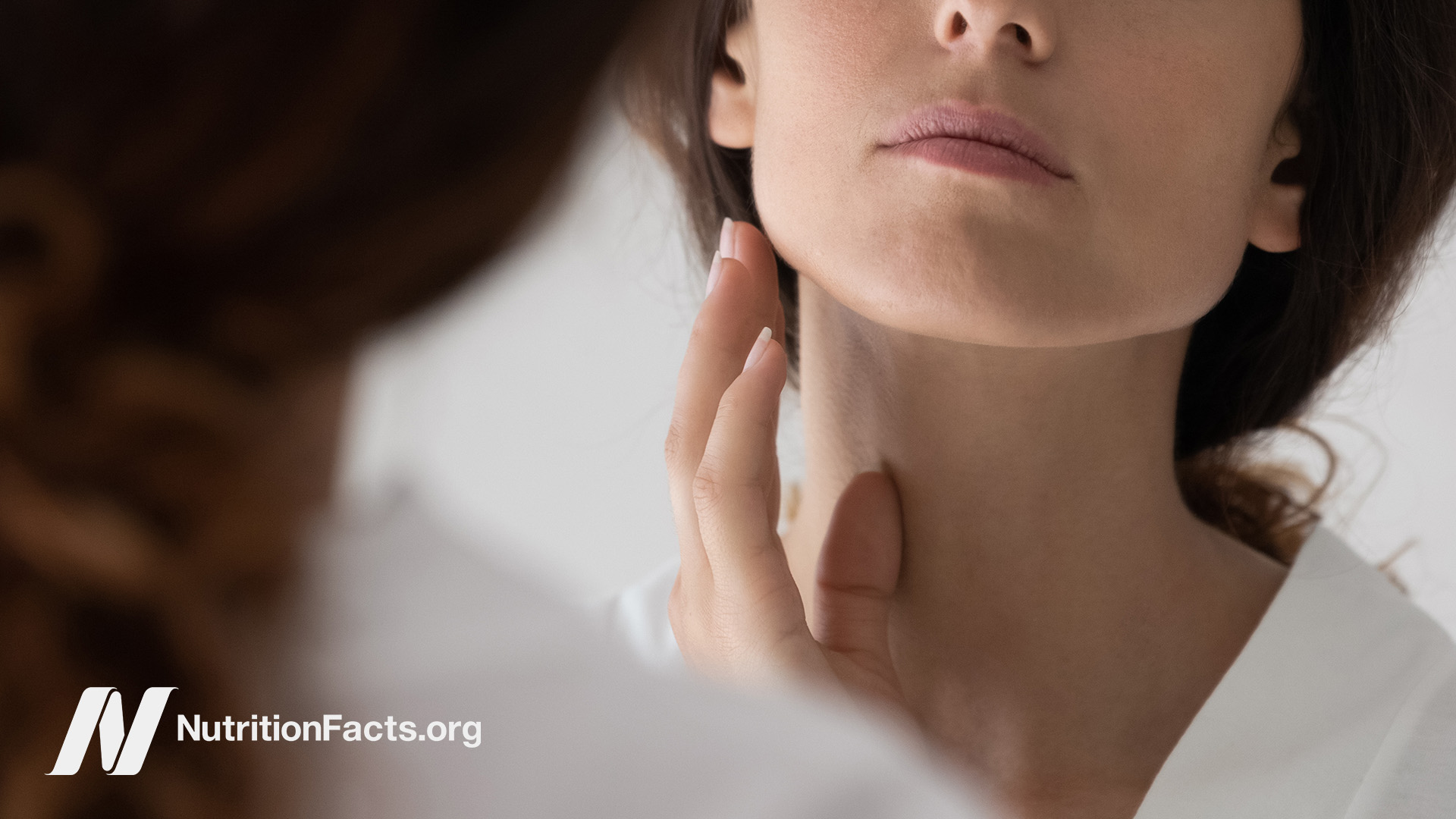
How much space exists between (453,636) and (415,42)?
9.1 inches

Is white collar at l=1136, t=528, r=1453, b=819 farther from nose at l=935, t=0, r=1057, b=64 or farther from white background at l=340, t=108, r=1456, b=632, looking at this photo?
nose at l=935, t=0, r=1057, b=64

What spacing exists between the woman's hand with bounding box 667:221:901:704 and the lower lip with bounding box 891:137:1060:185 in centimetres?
19

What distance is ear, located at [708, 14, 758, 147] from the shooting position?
1.14 meters

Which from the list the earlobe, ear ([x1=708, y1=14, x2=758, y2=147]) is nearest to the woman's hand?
ear ([x1=708, y1=14, x2=758, y2=147])

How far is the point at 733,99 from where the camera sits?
1165 millimetres

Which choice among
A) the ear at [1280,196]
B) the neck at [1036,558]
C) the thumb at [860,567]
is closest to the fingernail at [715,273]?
the neck at [1036,558]

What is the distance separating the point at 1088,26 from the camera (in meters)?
0.91

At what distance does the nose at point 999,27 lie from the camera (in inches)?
34.6

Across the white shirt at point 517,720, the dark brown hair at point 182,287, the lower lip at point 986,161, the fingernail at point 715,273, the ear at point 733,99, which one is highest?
the ear at point 733,99

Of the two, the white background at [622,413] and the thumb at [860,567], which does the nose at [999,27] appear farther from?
the white background at [622,413]

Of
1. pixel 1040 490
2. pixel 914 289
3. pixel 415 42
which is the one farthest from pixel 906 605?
pixel 415 42

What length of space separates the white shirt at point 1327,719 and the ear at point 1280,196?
306 mm

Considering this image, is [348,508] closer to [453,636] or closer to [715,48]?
[453,636]

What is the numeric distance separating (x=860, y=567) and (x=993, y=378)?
7.9 inches
